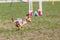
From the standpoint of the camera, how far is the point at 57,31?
8492 millimetres

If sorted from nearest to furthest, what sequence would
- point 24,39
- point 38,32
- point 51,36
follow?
point 24,39 → point 51,36 → point 38,32

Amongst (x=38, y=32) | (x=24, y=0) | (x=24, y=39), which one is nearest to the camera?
(x=24, y=39)

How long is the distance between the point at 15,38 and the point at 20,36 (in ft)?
1.05

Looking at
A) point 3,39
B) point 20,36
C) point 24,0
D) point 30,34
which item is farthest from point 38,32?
point 24,0

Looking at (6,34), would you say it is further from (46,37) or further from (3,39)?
(46,37)

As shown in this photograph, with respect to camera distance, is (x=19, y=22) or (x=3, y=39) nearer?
(x=3, y=39)

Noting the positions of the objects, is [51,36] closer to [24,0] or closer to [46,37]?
[46,37]

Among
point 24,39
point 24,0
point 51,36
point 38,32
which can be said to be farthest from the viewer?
point 24,0

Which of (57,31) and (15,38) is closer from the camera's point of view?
(15,38)

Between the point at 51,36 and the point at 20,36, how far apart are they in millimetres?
975

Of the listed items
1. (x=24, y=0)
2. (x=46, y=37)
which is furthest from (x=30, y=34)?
(x=24, y=0)

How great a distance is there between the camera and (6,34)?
7.86m

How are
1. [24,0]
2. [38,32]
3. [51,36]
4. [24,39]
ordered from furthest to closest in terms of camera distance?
[24,0]
[38,32]
[51,36]
[24,39]

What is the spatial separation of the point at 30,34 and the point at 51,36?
0.76m
